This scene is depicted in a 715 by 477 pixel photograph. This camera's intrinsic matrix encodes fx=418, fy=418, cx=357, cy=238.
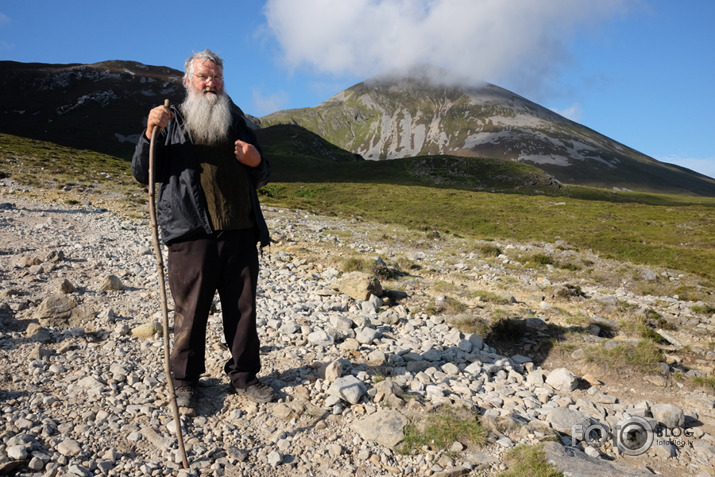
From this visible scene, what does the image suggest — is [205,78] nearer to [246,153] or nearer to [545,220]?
[246,153]

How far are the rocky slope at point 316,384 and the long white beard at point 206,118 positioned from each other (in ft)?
8.79

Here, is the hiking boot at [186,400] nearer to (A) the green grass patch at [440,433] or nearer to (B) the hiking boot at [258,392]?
(B) the hiking boot at [258,392]

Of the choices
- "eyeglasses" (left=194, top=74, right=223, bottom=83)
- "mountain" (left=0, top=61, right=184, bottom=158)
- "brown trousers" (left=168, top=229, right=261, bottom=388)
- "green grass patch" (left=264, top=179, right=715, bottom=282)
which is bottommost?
"green grass patch" (left=264, top=179, right=715, bottom=282)

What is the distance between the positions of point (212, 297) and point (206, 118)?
71.9 inches

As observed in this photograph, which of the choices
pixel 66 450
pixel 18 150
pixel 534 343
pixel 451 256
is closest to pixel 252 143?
pixel 66 450

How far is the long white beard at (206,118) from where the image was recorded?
418 centimetres

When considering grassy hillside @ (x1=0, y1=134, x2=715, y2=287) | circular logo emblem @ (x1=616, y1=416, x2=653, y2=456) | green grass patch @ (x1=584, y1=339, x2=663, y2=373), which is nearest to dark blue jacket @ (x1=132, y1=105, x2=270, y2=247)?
circular logo emblem @ (x1=616, y1=416, x2=653, y2=456)

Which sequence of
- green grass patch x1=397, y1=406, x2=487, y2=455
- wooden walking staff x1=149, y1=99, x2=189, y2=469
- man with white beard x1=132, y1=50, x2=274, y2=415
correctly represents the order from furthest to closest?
man with white beard x1=132, y1=50, x2=274, y2=415, green grass patch x1=397, y1=406, x2=487, y2=455, wooden walking staff x1=149, y1=99, x2=189, y2=469

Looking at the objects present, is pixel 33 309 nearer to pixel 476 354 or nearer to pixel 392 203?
pixel 476 354

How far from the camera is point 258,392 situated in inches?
172

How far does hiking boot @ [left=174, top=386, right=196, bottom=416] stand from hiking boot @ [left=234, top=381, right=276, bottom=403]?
49 cm

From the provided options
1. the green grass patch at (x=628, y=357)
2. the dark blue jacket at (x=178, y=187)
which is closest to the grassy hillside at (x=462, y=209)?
the green grass patch at (x=628, y=357)

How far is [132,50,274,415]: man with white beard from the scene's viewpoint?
4.14 metres

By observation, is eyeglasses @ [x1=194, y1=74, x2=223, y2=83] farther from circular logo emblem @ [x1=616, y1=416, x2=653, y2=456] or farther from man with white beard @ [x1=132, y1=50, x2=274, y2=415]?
circular logo emblem @ [x1=616, y1=416, x2=653, y2=456]
